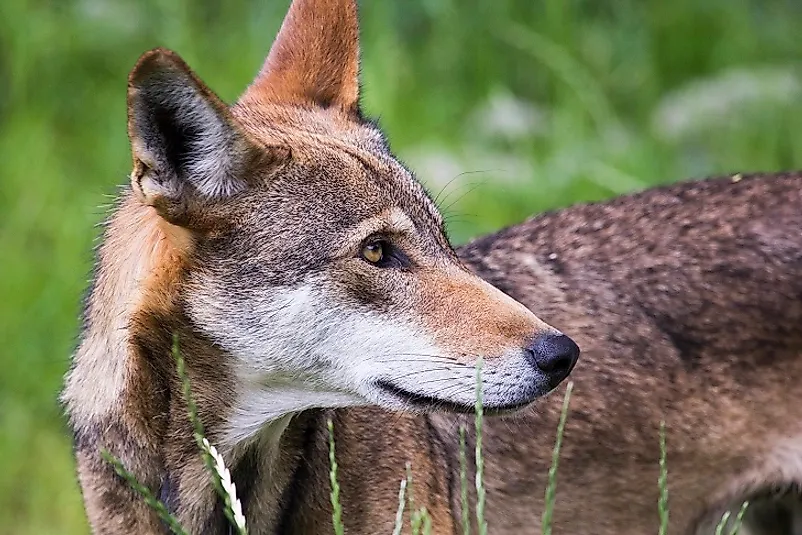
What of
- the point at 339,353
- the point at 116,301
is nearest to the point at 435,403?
the point at 339,353

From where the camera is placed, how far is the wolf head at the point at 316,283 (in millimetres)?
3383

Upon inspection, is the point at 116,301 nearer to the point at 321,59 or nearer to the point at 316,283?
the point at 316,283

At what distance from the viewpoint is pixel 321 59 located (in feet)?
13.4

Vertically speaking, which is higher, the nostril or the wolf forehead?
the wolf forehead

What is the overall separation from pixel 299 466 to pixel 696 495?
150cm

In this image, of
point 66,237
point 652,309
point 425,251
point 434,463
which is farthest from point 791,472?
point 66,237

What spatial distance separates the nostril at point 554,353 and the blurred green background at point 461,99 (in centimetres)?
313

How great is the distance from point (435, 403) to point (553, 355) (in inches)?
13.3

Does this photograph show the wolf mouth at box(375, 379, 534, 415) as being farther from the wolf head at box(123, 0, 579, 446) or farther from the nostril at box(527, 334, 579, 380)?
the nostril at box(527, 334, 579, 380)

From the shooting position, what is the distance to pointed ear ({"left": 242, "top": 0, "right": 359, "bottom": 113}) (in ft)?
13.2

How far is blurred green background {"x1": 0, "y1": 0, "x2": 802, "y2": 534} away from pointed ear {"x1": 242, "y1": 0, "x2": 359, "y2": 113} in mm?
2543

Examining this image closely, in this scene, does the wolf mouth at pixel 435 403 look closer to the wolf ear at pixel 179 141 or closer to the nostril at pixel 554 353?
the nostril at pixel 554 353

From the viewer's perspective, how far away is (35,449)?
6.03m

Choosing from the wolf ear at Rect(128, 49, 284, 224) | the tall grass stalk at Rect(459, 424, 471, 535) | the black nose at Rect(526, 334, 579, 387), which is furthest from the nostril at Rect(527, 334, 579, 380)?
the wolf ear at Rect(128, 49, 284, 224)
